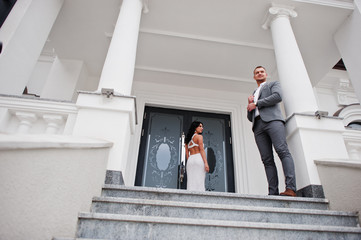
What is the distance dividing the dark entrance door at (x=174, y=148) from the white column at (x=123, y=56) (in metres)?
2.47

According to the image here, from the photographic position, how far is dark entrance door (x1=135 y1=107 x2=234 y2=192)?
16.7 ft

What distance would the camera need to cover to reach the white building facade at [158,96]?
1.59 metres

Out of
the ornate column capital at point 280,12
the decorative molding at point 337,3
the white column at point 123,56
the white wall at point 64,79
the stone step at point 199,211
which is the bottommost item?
the stone step at point 199,211

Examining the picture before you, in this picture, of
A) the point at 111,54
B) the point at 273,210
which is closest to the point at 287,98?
the point at 273,210

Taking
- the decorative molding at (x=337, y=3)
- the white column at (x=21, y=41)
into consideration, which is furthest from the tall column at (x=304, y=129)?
the white column at (x=21, y=41)

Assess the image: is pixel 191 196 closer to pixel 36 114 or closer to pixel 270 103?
pixel 270 103

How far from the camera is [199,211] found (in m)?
1.91

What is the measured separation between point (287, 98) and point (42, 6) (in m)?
4.03

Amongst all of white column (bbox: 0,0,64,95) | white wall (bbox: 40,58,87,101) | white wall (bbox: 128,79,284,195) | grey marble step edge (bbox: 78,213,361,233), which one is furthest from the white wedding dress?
white wall (bbox: 40,58,87,101)

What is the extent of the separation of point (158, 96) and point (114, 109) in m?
3.19

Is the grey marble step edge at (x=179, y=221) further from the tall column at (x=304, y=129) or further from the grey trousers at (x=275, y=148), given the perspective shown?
the tall column at (x=304, y=129)

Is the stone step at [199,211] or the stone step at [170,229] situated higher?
the stone step at [199,211]

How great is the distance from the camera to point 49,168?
A: 59.6 inches

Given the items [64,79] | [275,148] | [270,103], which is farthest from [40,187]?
[64,79]
